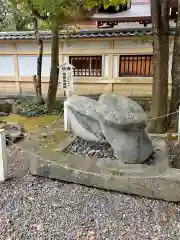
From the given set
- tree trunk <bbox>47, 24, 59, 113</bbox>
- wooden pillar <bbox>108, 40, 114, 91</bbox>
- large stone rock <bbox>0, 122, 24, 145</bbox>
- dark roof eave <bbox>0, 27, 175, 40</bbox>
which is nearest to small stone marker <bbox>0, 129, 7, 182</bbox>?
large stone rock <bbox>0, 122, 24, 145</bbox>

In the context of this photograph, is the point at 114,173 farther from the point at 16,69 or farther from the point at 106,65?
the point at 16,69

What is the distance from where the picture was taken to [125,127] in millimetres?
4004

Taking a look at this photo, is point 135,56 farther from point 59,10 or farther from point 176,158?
point 176,158

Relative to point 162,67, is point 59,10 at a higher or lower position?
higher

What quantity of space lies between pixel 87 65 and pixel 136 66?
7.49 ft

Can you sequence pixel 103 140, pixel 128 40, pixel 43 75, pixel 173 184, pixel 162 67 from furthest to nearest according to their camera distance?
pixel 43 75
pixel 128 40
pixel 162 67
pixel 103 140
pixel 173 184

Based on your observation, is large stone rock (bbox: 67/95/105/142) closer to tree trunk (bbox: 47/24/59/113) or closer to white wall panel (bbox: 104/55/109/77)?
tree trunk (bbox: 47/24/59/113)

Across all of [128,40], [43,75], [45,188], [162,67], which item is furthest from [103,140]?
[43,75]

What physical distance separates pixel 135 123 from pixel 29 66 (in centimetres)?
1071

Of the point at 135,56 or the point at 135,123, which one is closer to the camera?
the point at 135,123

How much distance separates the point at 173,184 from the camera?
12.4 ft

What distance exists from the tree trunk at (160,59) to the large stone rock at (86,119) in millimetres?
2149

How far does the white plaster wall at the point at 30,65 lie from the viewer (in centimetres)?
1340

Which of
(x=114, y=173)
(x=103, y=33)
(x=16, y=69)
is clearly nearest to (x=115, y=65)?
(x=103, y=33)
